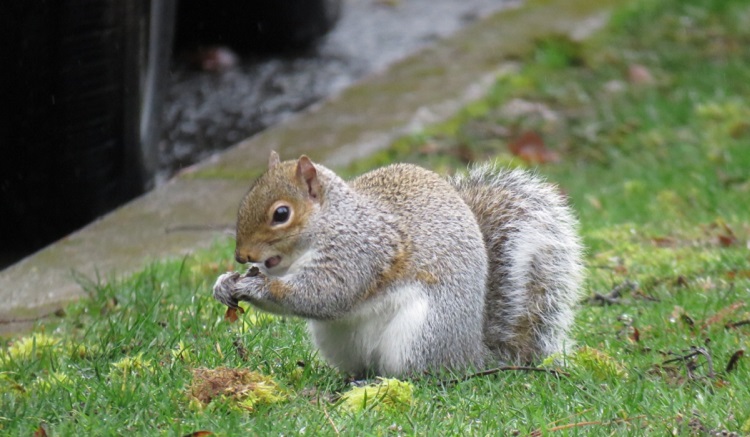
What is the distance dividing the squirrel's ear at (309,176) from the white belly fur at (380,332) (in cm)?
29

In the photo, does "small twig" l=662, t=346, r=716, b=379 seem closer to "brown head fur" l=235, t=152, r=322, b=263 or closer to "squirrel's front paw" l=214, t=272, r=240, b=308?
"brown head fur" l=235, t=152, r=322, b=263

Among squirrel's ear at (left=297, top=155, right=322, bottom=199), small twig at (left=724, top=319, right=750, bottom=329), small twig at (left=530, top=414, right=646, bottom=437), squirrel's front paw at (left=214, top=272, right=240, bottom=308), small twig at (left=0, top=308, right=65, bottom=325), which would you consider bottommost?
small twig at (left=0, top=308, right=65, bottom=325)

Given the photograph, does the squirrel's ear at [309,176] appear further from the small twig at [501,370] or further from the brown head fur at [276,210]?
the small twig at [501,370]

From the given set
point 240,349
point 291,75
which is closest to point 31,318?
point 240,349

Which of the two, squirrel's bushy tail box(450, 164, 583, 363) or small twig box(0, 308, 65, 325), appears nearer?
squirrel's bushy tail box(450, 164, 583, 363)

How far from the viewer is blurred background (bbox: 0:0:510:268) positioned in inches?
165

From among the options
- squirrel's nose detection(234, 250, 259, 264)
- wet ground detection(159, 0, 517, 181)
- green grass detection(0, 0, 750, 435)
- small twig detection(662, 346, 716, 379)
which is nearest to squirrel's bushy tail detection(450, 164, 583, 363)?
green grass detection(0, 0, 750, 435)

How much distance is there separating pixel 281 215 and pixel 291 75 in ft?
14.3

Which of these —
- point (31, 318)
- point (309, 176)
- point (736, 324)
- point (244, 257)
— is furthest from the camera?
point (31, 318)

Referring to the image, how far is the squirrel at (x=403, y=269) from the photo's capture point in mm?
2688

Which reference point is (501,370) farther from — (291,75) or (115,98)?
(291,75)

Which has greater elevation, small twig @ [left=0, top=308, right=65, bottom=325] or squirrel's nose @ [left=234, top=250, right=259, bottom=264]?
squirrel's nose @ [left=234, top=250, right=259, bottom=264]

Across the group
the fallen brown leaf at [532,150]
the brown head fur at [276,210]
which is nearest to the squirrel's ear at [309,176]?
the brown head fur at [276,210]

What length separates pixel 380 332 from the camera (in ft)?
9.16
